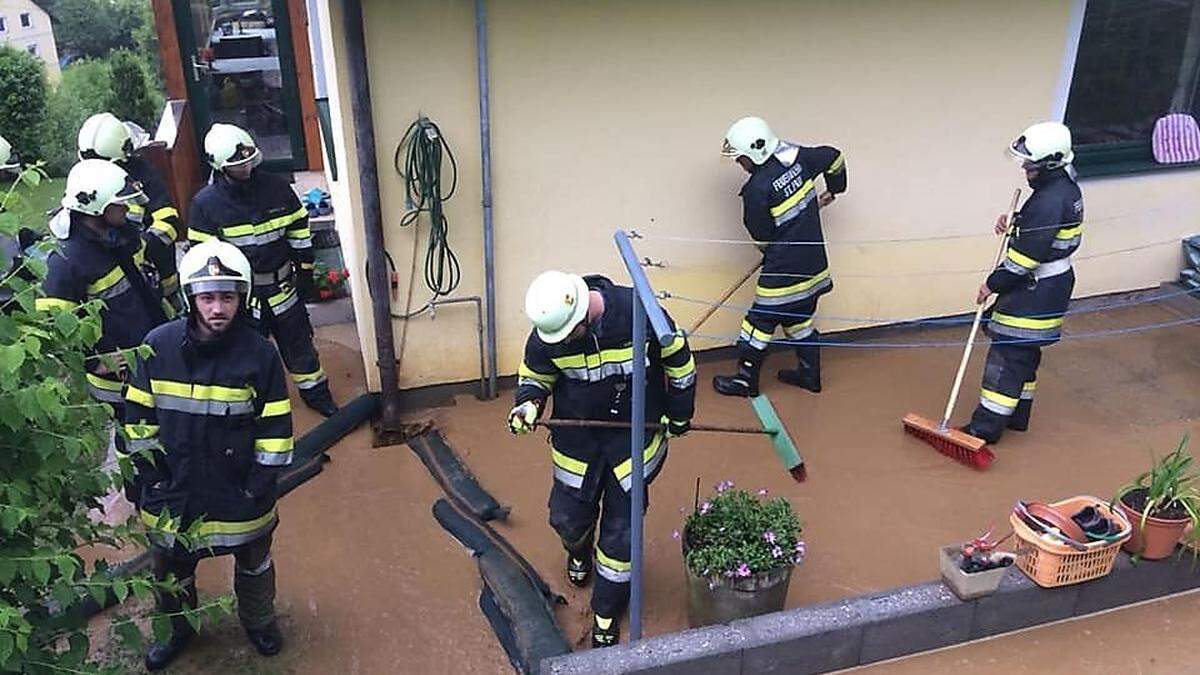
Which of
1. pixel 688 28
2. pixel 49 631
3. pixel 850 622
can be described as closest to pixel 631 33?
pixel 688 28

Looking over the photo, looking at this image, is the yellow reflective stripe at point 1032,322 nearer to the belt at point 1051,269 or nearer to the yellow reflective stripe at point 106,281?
the belt at point 1051,269

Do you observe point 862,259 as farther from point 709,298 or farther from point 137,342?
point 137,342

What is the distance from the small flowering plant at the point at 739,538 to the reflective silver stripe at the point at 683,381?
52cm

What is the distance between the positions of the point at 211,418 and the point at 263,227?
2.14 meters

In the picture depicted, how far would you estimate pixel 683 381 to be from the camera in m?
3.99

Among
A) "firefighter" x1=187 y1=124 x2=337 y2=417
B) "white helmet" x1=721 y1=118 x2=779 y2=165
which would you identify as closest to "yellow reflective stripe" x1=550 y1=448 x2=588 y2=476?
"firefighter" x1=187 y1=124 x2=337 y2=417

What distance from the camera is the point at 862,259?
666 cm

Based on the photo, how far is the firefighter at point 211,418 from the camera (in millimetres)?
3564

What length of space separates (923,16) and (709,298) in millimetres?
2215

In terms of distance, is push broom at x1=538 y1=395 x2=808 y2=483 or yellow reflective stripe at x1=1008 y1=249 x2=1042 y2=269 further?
yellow reflective stripe at x1=1008 y1=249 x2=1042 y2=269

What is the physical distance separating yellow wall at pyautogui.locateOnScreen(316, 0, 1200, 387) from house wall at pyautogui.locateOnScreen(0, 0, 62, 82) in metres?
30.7

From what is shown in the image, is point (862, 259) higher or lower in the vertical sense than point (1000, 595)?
higher

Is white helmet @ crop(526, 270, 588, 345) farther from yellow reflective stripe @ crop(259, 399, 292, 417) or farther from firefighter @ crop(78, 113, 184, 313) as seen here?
firefighter @ crop(78, 113, 184, 313)

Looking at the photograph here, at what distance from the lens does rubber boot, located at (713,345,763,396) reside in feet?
20.1
